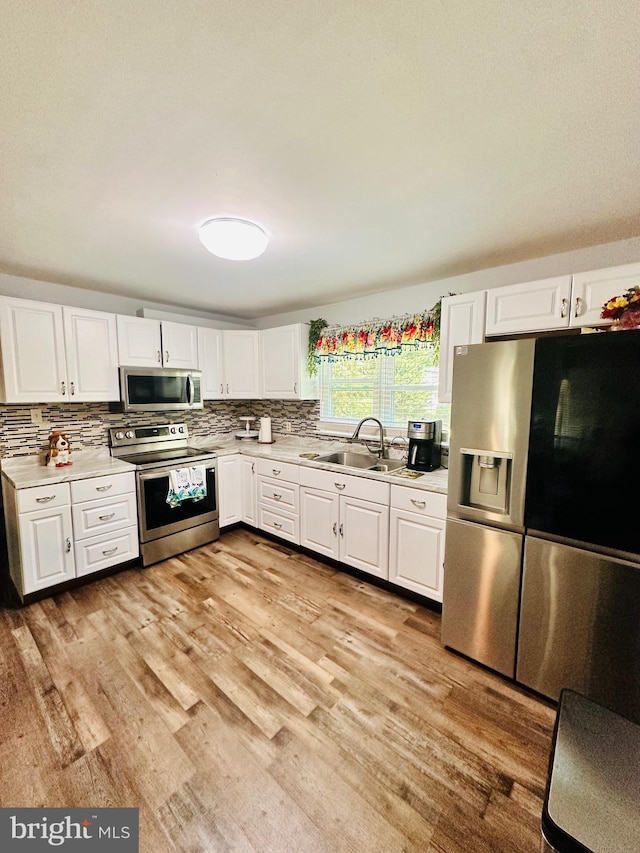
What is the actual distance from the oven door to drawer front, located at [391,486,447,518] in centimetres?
181

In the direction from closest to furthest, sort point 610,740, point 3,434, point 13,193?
point 610,740 < point 13,193 < point 3,434

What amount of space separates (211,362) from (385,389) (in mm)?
1862

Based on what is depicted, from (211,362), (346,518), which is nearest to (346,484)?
(346,518)

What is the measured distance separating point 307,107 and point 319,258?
124 cm

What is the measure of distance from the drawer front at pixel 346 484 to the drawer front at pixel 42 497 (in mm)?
1753

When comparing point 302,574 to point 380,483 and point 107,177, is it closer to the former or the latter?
point 380,483

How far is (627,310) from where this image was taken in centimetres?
149

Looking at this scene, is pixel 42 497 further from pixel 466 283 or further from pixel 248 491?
pixel 466 283

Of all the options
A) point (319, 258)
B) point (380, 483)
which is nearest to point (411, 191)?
point (319, 258)

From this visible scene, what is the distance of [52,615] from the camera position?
224cm

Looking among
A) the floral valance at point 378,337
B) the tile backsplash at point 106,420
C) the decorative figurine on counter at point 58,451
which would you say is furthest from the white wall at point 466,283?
the decorative figurine on counter at point 58,451

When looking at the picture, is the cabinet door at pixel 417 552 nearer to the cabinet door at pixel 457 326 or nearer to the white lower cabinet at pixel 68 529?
the cabinet door at pixel 457 326

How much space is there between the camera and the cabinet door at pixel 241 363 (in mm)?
3750

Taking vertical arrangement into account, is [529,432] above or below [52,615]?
above
